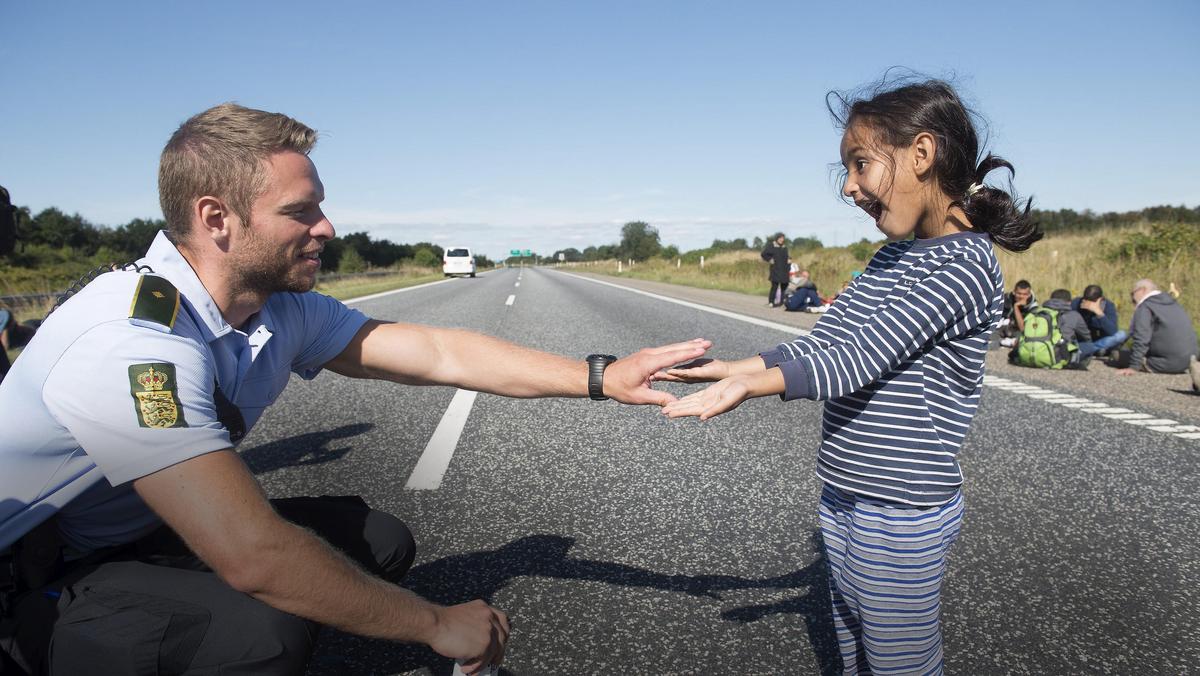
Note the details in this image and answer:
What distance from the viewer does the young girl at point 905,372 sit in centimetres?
162

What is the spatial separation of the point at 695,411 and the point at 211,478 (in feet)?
3.61

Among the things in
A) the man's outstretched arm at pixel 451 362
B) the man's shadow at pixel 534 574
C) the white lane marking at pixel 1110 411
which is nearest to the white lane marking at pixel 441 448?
the man's shadow at pixel 534 574

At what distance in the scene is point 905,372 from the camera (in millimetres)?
1723

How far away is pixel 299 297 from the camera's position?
2502 mm

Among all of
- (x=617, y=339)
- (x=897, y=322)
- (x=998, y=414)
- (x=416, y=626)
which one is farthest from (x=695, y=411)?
(x=617, y=339)

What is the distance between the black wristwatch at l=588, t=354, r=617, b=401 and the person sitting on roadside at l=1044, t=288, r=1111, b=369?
8075 millimetres

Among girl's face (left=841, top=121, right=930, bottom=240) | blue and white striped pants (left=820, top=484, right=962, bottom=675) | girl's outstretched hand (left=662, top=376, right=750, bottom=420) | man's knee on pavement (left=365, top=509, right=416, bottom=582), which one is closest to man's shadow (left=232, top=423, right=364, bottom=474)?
man's knee on pavement (left=365, top=509, right=416, bottom=582)

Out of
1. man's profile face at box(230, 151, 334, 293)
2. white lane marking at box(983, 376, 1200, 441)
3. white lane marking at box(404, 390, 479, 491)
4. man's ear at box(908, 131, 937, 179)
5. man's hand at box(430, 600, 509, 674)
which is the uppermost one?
man's ear at box(908, 131, 937, 179)

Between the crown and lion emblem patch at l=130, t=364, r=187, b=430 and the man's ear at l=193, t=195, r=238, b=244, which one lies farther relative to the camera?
the man's ear at l=193, t=195, r=238, b=244

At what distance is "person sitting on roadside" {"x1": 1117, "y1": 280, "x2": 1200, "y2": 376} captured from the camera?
7.66m

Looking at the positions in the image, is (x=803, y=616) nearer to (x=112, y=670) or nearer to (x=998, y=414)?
(x=112, y=670)

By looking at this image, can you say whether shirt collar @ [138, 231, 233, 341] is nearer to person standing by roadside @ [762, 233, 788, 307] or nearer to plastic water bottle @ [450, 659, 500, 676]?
plastic water bottle @ [450, 659, 500, 676]

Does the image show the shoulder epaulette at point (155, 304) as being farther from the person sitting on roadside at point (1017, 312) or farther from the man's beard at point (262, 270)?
the person sitting on roadside at point (1017, 312)

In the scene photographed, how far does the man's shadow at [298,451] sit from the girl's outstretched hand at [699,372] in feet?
9.36
